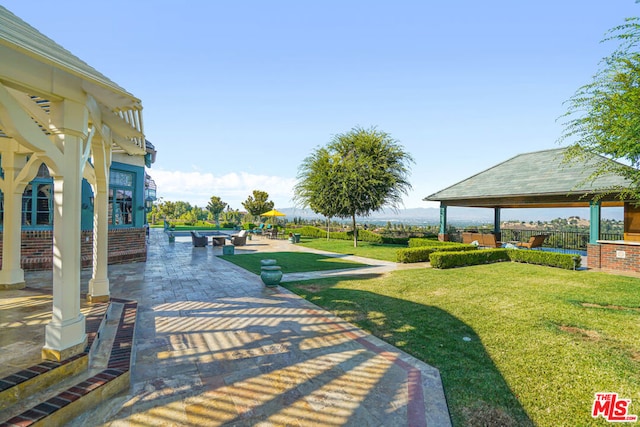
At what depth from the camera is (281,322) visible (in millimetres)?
5297

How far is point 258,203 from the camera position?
35875 mm

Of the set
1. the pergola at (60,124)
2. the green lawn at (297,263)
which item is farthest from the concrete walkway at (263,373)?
the green lawn at (297,263)

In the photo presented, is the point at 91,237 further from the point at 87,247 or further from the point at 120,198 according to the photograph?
the point at 120,198

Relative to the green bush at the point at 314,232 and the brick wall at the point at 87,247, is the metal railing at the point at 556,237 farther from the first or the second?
the brick wall at the point at 87,247

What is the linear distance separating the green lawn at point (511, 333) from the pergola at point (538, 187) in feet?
12.5

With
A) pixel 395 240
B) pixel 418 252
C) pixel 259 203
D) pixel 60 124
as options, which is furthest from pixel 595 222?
pixel 259 203

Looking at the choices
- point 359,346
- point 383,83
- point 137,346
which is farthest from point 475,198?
point 137,346

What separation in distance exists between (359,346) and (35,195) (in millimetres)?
11087

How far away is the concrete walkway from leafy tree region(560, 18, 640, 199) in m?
5.83

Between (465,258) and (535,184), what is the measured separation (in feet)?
18.4

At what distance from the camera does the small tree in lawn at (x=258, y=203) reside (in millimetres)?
35844

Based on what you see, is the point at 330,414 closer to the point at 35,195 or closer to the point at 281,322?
the point at 281,322

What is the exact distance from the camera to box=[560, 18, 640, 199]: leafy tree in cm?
535

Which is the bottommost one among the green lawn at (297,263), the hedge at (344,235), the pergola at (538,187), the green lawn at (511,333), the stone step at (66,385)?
the green lawn at (511,333)
